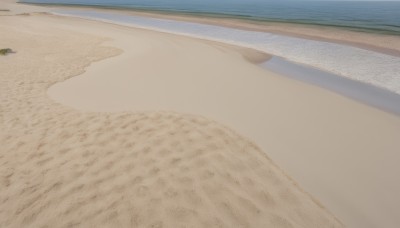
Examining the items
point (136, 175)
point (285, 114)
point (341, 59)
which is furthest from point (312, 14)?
point (136, 175)

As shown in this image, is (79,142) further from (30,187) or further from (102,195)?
(102,195)

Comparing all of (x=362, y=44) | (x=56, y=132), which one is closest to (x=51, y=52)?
(x=56, y=132)

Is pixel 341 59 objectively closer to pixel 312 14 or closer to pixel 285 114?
pixel 285 114

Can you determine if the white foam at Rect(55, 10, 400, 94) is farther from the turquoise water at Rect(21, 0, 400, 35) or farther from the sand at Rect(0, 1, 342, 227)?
the turquoise water at Rect(21, 0, 400, 35)

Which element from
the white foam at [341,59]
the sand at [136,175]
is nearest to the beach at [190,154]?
the sand at [136,175]

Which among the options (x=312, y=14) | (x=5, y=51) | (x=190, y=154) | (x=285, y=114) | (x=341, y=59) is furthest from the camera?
(x=312, y=14)

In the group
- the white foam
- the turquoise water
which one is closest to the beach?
the white foam
